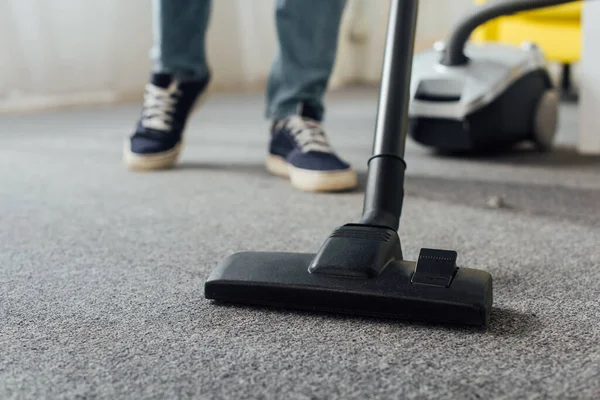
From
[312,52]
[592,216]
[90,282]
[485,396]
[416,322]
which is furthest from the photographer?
[312,52]

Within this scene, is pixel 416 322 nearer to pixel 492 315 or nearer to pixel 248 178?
pixel 492 315

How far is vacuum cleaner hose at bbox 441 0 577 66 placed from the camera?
1041 mm

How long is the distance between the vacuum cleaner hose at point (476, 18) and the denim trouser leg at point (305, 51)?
0.70 feet

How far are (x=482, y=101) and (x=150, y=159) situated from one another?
2.00 feet

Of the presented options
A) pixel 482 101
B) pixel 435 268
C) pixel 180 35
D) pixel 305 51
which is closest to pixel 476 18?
pixel 482 101

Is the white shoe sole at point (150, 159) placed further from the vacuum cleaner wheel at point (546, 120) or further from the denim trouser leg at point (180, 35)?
the vacuum cleaner wheel at point (546, 120)

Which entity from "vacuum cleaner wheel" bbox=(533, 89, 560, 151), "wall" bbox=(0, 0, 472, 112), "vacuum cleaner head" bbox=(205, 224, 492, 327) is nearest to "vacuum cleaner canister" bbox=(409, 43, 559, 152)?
"vacuum cleaner wheel" bbox=(533, 89, 560, 151)

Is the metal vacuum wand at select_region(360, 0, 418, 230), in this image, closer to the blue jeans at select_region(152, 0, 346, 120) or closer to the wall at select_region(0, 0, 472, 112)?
the blue jeans at select_region(152, 0, 346, 120)

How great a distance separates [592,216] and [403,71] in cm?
39

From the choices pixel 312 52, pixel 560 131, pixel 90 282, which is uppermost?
pixel 312 52

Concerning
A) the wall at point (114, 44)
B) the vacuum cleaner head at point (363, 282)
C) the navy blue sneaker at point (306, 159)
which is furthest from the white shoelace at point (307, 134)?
the wall at point (114, 44)

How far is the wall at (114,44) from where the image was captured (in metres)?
2.42

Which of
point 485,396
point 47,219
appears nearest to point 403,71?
point 485,396

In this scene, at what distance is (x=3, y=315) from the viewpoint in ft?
2.02
